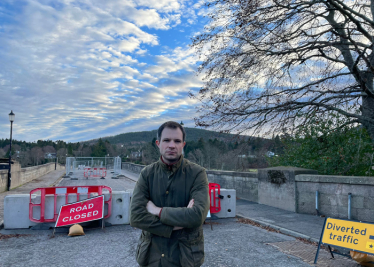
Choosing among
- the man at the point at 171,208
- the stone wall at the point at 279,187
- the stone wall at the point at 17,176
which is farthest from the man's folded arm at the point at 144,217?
the stone wall at the point at 17,176

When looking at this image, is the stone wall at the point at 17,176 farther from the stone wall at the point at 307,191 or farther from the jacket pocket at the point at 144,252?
the jacket pocket at the point at 144,252

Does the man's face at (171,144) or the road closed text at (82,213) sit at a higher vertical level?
the man's face at (171,144)

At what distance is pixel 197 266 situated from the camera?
2.42 metres

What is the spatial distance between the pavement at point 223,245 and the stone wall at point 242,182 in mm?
3880

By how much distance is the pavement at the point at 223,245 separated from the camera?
5.25 meters

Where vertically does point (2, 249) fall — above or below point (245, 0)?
below

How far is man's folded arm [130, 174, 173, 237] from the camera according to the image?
2.46 m

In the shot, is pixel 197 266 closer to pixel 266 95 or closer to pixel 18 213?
pixel 18 213

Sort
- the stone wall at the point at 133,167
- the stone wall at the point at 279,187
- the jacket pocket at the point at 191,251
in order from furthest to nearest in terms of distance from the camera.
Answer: the stone wall at the point at 133,167 < the stone wall at the point at 279,187 < the jacket pocket at the point at 191,251

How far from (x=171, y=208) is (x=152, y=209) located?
21 cm

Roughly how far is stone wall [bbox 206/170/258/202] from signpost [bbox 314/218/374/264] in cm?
722

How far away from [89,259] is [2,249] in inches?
84.0

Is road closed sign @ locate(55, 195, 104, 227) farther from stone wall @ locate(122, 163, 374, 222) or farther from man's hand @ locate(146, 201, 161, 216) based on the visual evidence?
stone wall @ locate(122, 163, 374, 222)

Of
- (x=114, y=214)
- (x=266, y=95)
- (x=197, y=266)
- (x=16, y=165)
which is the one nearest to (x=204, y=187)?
(x=197, y=266)
